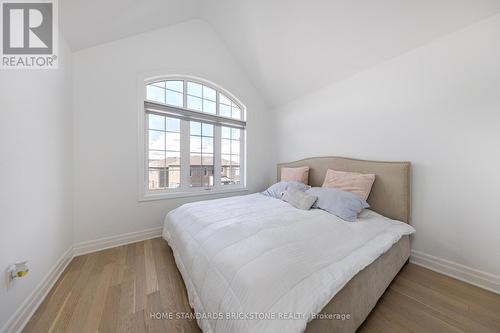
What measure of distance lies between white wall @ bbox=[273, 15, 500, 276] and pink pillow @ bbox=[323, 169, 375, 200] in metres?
0.30

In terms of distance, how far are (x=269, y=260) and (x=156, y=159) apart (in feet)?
7.02

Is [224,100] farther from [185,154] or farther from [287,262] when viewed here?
[287,262]

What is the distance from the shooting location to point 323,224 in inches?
53.2

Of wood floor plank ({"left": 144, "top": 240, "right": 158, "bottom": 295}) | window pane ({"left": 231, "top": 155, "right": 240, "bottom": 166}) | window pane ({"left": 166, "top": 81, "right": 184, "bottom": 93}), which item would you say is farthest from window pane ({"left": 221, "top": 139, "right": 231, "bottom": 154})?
wood floor plank ({"left": 144, "top": 240, "right": 158, "bottom": 295})

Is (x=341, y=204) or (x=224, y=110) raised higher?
(x=224, y=110)

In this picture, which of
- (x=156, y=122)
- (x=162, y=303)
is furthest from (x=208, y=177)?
(x=162, y=303)

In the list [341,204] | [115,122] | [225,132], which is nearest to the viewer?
[341,204]

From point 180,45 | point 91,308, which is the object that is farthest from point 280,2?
point 91,308

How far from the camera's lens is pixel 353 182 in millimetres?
1917

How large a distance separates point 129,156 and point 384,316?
2816 millimetres

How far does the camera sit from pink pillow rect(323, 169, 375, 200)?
184 cm

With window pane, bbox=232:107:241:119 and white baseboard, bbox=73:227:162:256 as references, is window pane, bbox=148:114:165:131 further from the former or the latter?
white baseboard, bbox=73:227:162:256

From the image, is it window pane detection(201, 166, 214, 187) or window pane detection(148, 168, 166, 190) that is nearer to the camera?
window pane detection(148, 168, 166, 190)

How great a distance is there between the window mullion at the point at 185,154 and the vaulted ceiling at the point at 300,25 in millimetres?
1225
